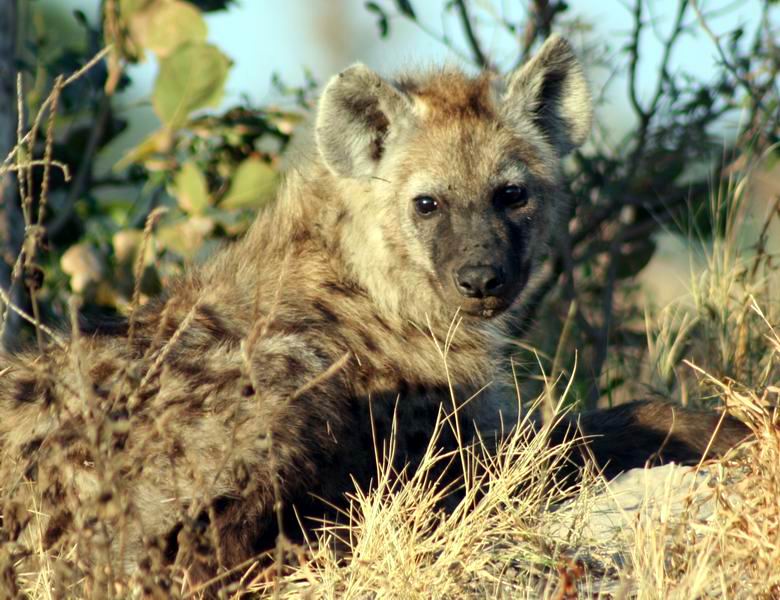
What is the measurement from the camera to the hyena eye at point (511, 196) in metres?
3.96

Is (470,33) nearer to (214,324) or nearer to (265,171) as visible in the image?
(265,171)

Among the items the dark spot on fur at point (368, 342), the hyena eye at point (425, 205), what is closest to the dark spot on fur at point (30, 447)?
the dark spot on fur at point (368, 342)

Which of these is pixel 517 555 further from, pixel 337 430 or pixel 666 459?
pixel 666 459

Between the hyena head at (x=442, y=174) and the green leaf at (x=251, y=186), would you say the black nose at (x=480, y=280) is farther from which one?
the green leaf at (x=251, y=186)

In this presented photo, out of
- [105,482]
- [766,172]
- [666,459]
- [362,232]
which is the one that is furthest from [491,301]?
[766,172]

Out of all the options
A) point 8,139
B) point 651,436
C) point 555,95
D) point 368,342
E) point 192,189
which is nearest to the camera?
point 368,342

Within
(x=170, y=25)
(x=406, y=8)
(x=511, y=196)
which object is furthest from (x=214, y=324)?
(x=406, y=8)

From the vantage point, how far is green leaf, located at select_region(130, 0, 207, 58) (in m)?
4.72

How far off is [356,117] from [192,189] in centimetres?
109

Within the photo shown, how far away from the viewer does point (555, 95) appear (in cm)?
431

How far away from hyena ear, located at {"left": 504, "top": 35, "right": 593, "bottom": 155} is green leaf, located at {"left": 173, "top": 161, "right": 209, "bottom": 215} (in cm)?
140

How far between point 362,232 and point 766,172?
2350 mm

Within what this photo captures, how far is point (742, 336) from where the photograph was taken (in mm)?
4574

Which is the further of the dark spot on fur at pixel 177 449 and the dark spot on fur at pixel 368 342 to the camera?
the dark spot on fur at pixel 368 342
